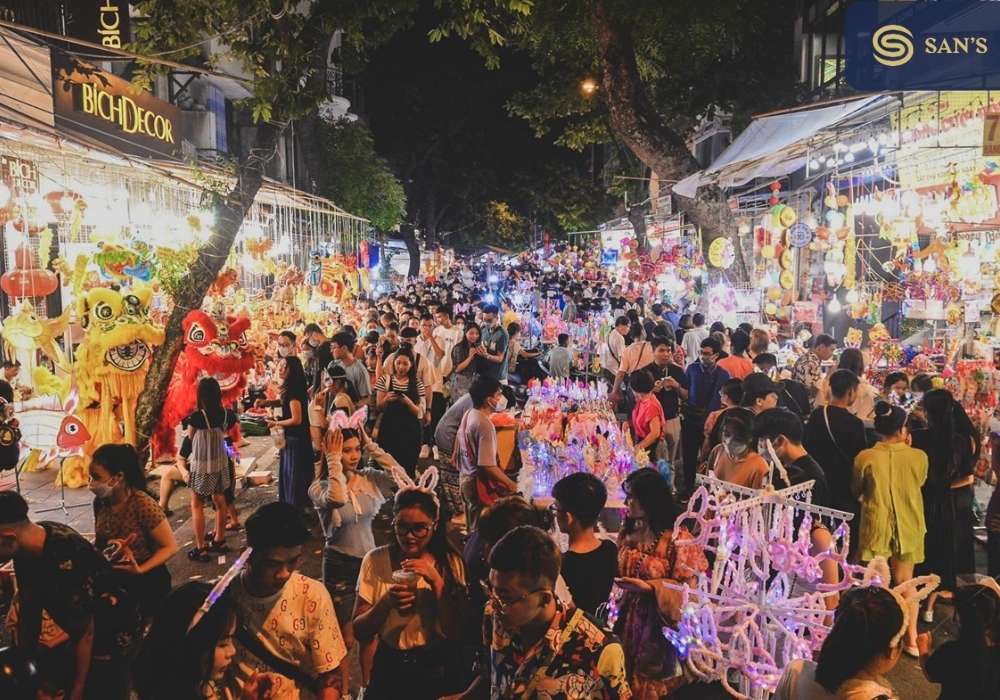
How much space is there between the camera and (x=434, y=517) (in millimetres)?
3082

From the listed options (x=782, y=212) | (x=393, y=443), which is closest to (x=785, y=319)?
(x=782, y=212)

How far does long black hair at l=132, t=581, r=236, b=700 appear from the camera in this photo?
238 cm

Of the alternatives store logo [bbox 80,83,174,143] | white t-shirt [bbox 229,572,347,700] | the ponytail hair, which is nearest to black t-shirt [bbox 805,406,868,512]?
the ponytail hair

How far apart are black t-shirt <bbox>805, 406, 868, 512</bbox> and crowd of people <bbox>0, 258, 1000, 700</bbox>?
0.04ft

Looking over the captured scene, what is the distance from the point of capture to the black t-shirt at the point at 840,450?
545 cm

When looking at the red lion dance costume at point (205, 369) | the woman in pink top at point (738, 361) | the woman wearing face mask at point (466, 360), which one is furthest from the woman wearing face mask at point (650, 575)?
the woman wearing face mask at point (466, 360)

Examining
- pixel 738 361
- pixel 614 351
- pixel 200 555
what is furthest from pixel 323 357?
pixel 738 361

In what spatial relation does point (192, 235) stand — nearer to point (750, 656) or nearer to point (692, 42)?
point (750, 656)

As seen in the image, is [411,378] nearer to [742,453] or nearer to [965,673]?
[742,453]

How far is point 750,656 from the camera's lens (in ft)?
12.4

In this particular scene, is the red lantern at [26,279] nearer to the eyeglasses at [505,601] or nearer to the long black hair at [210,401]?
the long black hair at [210,401]

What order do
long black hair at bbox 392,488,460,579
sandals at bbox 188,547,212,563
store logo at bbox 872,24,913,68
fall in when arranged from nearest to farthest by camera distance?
long black hair at bbox 392,488,460,579 → sandals at bbox 188,547,212,563 → store logo at bbox 872,24,913,68

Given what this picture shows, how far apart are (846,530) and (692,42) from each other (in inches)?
589

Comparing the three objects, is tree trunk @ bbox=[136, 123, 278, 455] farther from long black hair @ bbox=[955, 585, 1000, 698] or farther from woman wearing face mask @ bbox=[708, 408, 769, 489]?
long black hair @ bbox=[955, 585, 1000, 698]
